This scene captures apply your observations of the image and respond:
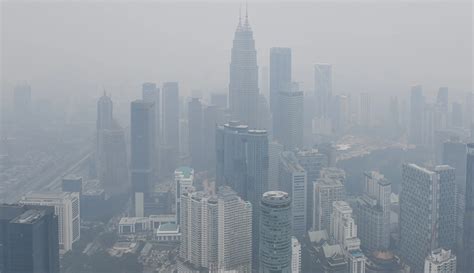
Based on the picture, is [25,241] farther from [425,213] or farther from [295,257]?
[425,213]

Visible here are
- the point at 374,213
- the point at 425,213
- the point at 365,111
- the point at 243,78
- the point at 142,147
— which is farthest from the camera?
the point at 243,78

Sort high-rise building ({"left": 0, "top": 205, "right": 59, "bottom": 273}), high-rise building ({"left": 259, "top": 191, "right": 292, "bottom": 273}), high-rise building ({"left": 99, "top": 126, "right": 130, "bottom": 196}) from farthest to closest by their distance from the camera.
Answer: high-rise building ({"left": 99, "top": 126, "right": 130, "bottom": 196}) → high-rise building ({"left": 259, "top": 191, "right": 292, "bottom": 273}) → high-rise building ({"left": 0, "top": 205, "right": 59, "bottom": 273})

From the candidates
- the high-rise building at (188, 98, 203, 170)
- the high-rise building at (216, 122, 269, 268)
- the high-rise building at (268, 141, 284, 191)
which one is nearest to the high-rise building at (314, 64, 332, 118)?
the high-rise building at (268, 141, 284, 191)

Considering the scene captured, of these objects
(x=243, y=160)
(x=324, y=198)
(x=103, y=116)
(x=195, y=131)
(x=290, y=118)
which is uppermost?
(x=103, y=116)

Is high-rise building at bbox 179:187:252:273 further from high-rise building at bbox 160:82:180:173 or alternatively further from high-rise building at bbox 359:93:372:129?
high-rise building at bbox 359:93:372:129

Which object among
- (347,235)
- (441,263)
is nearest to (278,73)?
(347,235)

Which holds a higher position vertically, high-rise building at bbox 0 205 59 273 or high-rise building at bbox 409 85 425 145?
high-rise building at bbox 409 85 425 145
